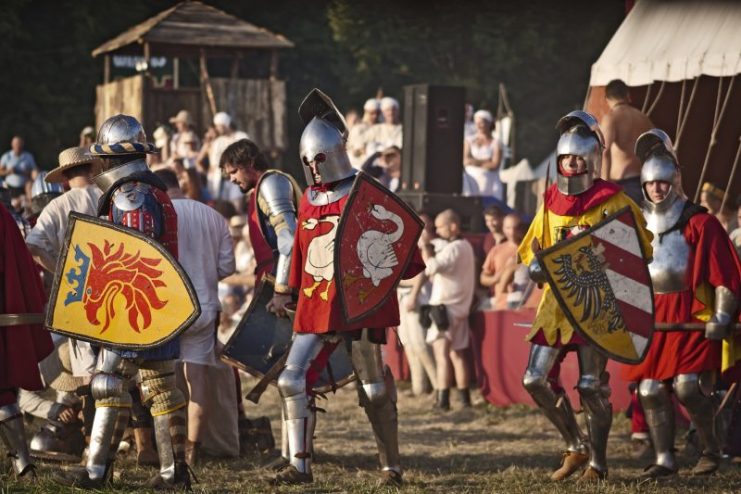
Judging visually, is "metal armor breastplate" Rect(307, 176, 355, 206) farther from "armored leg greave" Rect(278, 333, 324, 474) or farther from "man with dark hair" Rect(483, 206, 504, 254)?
"man with dark hair" Rect(483, 206, 504, 254)

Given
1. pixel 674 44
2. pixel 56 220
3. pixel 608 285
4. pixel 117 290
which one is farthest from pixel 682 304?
pixel 674 44

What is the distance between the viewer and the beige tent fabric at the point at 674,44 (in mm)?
11447

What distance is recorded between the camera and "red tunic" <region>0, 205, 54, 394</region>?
7172 mm

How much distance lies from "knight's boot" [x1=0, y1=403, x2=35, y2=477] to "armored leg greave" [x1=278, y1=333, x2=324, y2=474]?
128 centimetres

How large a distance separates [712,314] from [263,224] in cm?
245

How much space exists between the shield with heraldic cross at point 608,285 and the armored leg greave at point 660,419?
0.65 m

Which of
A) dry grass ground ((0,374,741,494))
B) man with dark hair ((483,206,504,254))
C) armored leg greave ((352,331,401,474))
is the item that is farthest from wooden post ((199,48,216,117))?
armored leg greave ((352,331,401,474))

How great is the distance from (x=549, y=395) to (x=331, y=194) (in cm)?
157

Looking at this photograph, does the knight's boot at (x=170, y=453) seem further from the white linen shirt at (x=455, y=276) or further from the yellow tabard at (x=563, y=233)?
the white linen shirt at (x=455, y=276)

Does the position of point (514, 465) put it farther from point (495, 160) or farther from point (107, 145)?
point (495, 160)

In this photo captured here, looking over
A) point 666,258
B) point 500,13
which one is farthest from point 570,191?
point 500,13

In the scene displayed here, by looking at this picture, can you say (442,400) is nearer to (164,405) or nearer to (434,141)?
(434,141)

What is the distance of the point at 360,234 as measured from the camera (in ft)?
23.3

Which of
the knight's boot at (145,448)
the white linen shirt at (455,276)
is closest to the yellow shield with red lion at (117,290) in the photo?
the knight's boot at (145,448)
